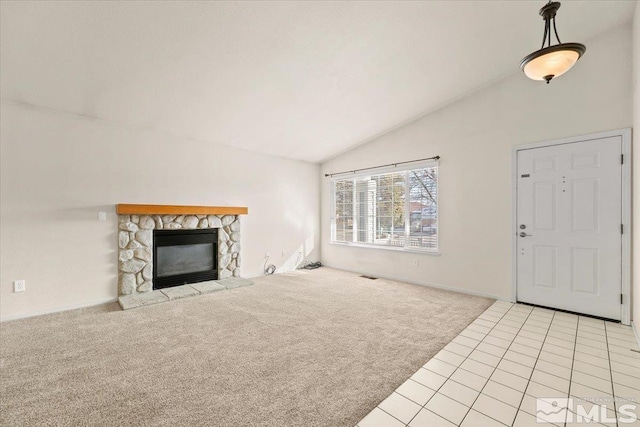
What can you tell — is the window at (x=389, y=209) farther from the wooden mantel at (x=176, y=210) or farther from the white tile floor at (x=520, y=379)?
the wooden mantel at (x=176, y=210)

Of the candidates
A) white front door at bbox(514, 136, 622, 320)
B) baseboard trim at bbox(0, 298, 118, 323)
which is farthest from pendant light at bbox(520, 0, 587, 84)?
baseboard trim at bbox(0, 298, 118, 323)

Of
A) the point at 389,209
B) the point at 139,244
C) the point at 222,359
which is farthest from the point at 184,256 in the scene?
the point at 389,209

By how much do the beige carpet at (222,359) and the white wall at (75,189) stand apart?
42cm

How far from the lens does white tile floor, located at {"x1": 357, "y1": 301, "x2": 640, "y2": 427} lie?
1.63 m

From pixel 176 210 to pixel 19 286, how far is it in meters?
1.88

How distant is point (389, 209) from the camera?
17.2ft

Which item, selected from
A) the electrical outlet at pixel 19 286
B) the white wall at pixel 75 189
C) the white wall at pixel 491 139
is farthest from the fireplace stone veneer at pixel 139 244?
the white wall at pixel 491 139

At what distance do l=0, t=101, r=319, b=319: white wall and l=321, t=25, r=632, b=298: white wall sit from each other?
3656 millimetres

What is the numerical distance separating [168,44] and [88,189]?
2.32 m

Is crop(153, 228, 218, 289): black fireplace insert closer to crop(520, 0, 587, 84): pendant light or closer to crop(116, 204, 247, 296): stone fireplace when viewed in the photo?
crop(116, 204, 247, 296): stone fireplace

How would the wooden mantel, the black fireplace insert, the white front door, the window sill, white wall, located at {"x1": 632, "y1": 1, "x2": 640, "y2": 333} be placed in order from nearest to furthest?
white wall, located at {"x1": 632, "y1": 1, "x2": 640, "y2": 333} → the white front door → the wooden mantel → the black fireplace insert → the window sill

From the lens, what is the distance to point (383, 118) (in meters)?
4.61

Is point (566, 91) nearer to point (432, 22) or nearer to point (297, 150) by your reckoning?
point (432, 22)

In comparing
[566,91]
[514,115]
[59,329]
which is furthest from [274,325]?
[566,91]
